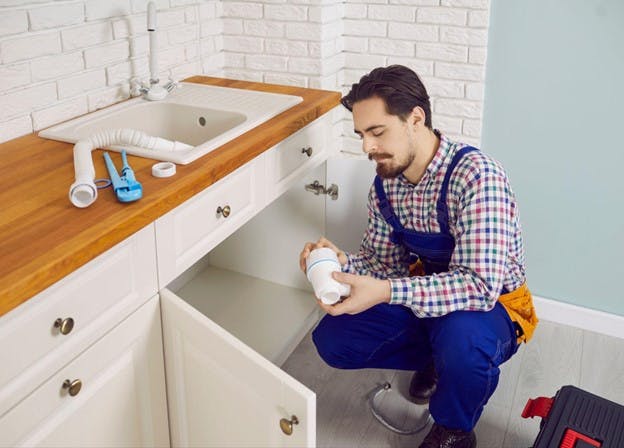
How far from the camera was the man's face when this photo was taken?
5.92 ft

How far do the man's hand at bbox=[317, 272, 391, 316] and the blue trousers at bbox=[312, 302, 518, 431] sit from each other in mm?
233

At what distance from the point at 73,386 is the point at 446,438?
102 centimetres

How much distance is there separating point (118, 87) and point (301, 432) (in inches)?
51.0

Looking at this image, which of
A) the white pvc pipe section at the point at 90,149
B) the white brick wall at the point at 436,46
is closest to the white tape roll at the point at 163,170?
the white pvc pipe section at the point at 90,149

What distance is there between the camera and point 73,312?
1325 millimetres

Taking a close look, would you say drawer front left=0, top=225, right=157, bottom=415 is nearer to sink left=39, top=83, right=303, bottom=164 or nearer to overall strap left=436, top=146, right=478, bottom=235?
sink left=39, top=83, right=303, bottom=164

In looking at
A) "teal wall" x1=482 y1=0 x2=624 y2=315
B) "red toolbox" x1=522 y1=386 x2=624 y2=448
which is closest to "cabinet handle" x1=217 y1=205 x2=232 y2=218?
"red toolbox" x1=522 y1=386 x2=624 y2=448

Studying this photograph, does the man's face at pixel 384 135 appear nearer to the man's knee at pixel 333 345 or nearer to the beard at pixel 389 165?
the beard at pixel 389 165

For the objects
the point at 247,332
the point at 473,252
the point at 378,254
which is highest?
the point at 473,252

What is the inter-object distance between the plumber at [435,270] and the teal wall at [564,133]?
62 centimetres

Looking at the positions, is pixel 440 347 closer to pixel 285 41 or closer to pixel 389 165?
pixel 389 165

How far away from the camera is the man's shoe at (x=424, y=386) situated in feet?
7.27

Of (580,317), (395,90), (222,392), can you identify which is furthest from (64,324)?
(580,317)

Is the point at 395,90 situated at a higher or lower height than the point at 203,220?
higher
